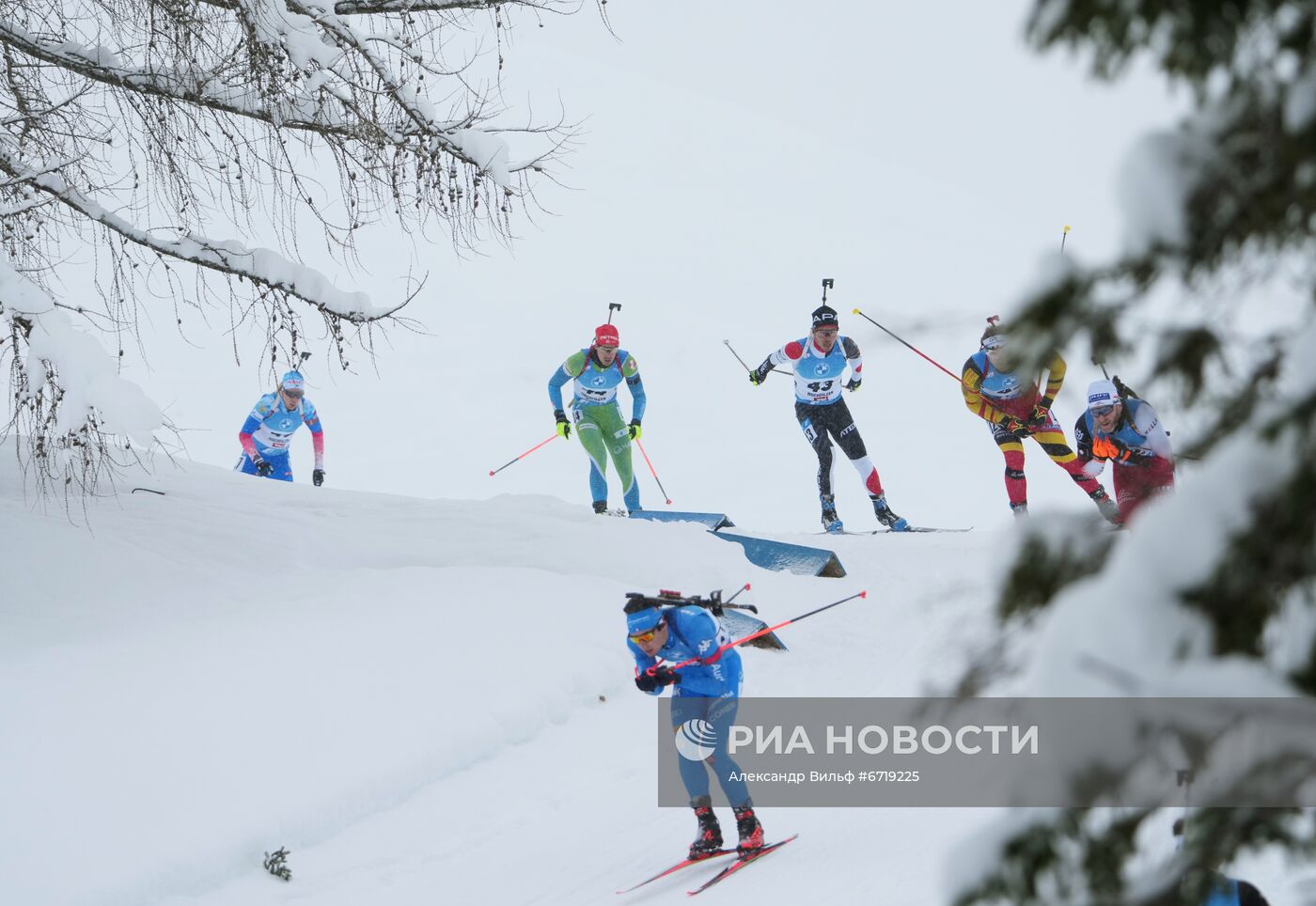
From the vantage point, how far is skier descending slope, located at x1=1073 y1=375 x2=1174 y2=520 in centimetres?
900

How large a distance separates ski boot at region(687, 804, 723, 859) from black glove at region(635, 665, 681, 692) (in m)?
0.66

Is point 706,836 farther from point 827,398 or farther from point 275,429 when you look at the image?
point 275,429

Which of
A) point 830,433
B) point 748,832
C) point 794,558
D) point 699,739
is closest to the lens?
point 748,832

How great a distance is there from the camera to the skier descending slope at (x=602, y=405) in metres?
13.8

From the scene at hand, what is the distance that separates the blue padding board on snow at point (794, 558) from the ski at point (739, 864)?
16.6 feet

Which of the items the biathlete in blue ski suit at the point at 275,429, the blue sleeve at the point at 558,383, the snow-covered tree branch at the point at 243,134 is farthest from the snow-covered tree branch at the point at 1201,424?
the biathlete in blue ski suit at the point at 275,429

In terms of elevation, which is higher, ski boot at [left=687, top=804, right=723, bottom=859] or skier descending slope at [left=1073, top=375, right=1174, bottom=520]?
skier descending slope at [left=1073, top=375, right=1174, bottom=520]

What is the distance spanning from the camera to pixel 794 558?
11625 millimetres

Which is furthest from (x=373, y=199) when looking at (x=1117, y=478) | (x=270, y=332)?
(x=1117, y=478)

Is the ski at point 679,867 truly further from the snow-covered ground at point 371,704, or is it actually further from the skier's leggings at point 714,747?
the skier's leggings at point 714,747

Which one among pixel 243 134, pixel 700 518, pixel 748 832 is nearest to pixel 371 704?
pixel 748 832

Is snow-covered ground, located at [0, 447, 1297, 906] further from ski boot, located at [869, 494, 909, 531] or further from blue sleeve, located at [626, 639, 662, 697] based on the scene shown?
ski boot, located at [869, 494, 909, 531]

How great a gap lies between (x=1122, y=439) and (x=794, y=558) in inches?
135

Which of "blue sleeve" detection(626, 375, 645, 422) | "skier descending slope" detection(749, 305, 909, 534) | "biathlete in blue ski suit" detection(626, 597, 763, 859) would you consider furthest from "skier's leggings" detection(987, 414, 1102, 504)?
"biathlete in blue ski suit" detection(626, 597, 763, 859)
